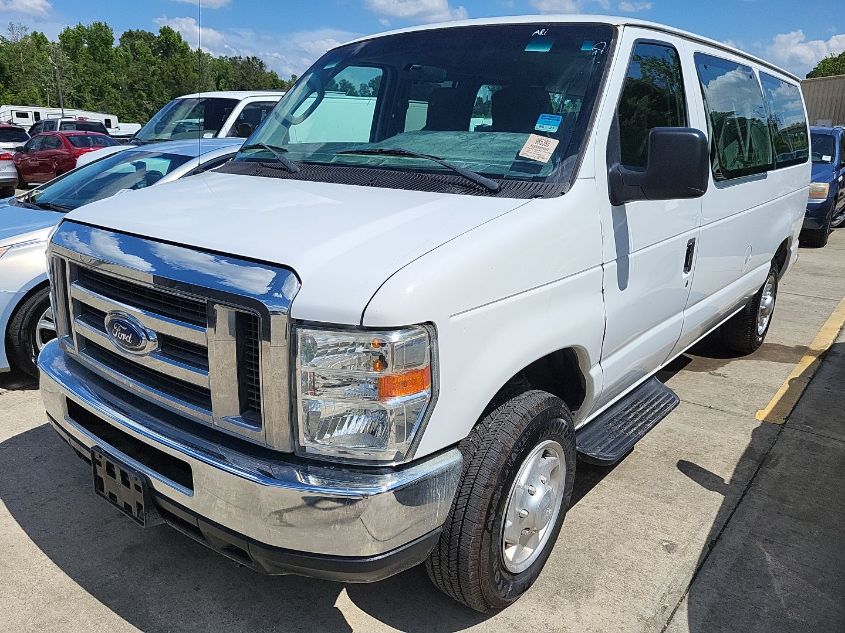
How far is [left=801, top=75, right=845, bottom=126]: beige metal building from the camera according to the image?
106 ft

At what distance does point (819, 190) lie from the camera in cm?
1085

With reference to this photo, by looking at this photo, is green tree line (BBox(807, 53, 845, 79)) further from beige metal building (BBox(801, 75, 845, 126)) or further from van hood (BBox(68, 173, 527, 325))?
van hood (BBox(68, 173, 527, 325))

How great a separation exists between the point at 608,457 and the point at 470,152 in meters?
1.41

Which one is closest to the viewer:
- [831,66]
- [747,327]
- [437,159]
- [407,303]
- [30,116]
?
[407,303]

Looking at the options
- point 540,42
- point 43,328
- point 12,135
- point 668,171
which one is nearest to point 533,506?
point 668,171

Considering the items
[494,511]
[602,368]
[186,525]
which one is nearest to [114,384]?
[186,525]

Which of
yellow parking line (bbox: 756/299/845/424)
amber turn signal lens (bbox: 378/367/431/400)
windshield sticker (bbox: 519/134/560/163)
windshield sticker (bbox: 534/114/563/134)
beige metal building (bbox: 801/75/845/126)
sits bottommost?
yellow parking line (bbox: 756/299/845/424)

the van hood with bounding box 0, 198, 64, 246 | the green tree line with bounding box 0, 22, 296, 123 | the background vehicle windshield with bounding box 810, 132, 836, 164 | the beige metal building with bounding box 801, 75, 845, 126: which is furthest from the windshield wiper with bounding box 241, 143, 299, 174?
the green tree line with bounding box 0, 22, 296, 123

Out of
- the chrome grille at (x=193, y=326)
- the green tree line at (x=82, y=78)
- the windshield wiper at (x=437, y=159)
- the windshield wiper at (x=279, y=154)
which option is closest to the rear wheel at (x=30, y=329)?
the windshield wiper at (x=279, y=154)

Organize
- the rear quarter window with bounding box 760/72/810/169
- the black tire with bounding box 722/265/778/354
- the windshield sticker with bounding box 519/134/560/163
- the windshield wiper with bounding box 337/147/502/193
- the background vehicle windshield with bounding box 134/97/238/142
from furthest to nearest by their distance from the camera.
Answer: the background vehicle windshield with bounding box 134/97/238/142 → the black tire with bounding box 722/265/778/354 → the rear quarter window with bounding box 760/72/810/169 → the windshield sticker with bounding box 519/134/560/163 → the windshield wiper with bounding box 337/147/502/193

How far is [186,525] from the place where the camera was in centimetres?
237

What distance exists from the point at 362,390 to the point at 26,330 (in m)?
3.48

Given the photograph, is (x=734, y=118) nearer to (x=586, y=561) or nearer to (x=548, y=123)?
(x=548, y=123)

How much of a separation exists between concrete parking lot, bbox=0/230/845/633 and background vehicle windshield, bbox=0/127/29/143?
22651mm
